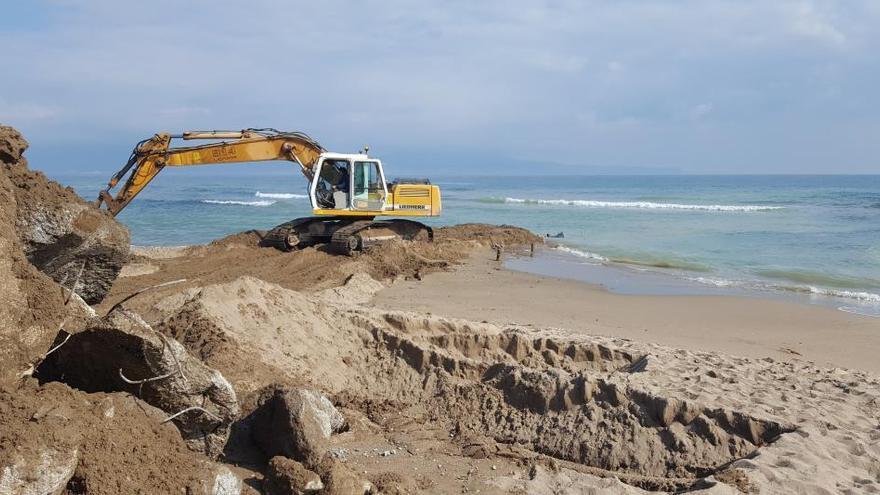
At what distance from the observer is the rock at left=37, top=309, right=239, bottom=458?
4.35 m

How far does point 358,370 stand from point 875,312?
380 inches

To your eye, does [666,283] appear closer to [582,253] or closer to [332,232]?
[582,253]

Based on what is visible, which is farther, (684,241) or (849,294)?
(684,241)

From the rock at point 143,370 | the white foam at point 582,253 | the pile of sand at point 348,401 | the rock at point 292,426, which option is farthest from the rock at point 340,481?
the white foam at point 582,253

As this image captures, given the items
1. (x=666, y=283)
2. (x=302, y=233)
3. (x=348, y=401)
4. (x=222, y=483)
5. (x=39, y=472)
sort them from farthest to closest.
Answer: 1. (x=302, y=233)
2. (x=666, y=283)
3. (x=348, y=401)
4. (x=222, y=483)
5. (x=39, y=472)

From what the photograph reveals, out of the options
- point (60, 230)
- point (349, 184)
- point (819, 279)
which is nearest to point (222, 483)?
point (60, 230)

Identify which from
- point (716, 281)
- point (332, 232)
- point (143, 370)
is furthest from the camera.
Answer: point (332, 232)

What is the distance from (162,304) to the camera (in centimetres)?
760

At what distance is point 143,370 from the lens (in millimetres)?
4434

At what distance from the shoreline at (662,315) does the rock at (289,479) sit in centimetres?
596

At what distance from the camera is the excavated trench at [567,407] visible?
5816 millimetres

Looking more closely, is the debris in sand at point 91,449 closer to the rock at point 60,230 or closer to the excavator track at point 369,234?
the rock at point 60,230

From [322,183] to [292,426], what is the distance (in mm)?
11690

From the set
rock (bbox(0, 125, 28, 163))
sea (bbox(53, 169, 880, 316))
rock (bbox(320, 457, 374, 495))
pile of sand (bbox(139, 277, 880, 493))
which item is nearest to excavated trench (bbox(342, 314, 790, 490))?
pile of sand (bbox(139, 277, 880, 493))
